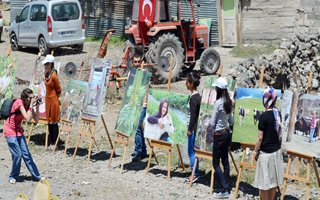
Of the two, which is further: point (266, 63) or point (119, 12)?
point (119, 12)

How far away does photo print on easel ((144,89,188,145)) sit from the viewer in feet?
34.6

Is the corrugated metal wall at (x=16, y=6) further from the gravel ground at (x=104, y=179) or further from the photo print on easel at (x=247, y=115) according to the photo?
the photo print on easel at (x=247, y=115)

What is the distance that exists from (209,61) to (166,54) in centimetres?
192

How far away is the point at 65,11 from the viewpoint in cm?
2403

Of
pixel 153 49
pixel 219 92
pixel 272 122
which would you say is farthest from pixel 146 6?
pixel 272 122

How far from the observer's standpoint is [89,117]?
39.2 ft

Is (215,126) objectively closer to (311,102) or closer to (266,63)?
(311,102)

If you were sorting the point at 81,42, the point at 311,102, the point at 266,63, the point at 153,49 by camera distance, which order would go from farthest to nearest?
the point at 81,42, the point at 153,49, the point at 266,63, the point at 311,102

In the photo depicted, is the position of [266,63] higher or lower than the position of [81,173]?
higher

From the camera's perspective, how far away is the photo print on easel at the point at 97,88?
38.6 feet

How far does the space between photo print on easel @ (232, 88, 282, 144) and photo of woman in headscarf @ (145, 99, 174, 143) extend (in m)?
1.24

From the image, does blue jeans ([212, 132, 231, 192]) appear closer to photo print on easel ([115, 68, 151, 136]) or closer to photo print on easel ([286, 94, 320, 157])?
photo print on easel ([286, 94, 320, 157])

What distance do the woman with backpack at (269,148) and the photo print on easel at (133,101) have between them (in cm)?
287

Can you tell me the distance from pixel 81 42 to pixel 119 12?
3639 millimetres
